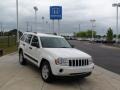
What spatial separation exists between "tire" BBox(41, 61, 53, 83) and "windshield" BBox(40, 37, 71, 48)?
1.13m

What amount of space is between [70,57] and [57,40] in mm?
2534

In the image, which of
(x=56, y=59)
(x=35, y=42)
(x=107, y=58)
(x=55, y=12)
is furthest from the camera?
(x=55, y=12)

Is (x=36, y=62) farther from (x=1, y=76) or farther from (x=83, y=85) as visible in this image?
(x=83, y=85)

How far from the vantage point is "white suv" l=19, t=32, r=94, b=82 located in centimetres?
888

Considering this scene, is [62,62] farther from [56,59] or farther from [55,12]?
[55,12]

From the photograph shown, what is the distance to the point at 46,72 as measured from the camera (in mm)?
9430

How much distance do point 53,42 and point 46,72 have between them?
6.61 feet

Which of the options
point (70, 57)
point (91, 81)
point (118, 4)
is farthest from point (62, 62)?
point (118, 4)

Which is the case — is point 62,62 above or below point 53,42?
below

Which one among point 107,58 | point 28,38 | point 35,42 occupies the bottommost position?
point 107,58

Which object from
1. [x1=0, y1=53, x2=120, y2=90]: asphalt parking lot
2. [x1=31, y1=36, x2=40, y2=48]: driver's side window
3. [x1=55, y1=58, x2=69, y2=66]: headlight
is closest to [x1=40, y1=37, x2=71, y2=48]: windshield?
[x1=31, y1=36, x2=40, y2=48]: driver's side window

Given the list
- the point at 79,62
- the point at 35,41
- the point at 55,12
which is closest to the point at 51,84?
the point at 79,62

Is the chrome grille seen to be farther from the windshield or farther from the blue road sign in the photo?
the blue road sign

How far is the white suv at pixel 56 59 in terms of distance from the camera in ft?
29.1
